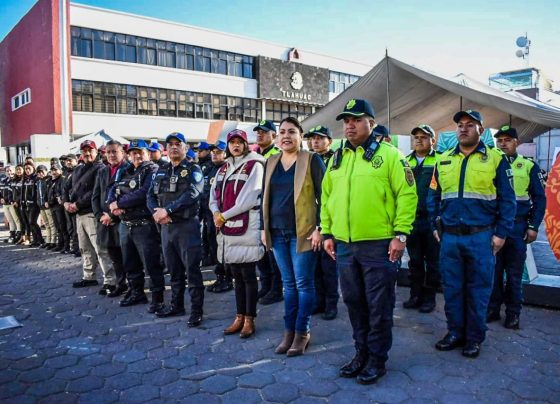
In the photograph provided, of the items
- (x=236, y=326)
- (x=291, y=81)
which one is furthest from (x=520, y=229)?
(x=291, y=81)

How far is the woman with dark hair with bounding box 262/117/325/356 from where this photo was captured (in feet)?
12.5

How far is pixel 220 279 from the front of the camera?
20.4ft

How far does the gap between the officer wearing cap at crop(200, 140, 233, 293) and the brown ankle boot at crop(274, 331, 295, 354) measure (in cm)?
228

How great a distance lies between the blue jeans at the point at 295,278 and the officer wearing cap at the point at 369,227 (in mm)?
468

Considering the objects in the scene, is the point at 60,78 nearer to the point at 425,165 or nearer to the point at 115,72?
the point at 115,72

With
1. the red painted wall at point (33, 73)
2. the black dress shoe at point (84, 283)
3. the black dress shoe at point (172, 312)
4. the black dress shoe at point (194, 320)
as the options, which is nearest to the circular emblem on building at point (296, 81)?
the red painted wall at point (33, 73)

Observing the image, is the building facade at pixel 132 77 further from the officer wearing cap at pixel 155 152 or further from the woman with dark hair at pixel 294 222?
the woman with dark hair at pixel 294 222

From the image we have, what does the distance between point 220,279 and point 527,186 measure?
4.09 metres

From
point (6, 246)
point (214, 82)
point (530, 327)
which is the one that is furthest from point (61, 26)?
point (530, 327)

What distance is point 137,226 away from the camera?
525cm

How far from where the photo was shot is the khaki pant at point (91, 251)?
6020 millimetres

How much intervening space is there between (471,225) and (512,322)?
1439 mm

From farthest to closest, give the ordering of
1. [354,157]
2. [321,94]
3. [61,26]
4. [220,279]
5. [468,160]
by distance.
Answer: [321,94] < [61,26] < [220,279] < [468,160] < [354,157]

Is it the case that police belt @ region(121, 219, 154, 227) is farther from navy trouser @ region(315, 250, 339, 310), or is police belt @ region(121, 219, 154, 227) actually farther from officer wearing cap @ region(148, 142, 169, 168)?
navy trouser @ region(315, 250, 339, 310)
